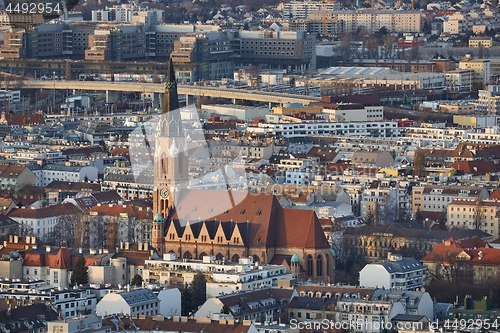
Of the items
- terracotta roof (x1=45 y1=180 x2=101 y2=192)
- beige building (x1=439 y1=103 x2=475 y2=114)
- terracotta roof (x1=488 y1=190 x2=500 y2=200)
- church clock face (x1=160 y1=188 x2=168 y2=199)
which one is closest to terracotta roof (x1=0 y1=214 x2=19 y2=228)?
church clock face (x1=160 y1=188 x2=168 y2=199)

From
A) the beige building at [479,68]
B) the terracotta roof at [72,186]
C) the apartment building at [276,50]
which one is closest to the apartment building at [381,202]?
the terracotta roof at [72,186]

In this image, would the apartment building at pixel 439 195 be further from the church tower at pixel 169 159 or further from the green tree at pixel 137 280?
the green tree at pixel 137 280

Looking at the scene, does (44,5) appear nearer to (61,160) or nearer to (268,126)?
(61,160)

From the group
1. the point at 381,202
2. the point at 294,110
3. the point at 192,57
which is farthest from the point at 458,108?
the point at 381,202

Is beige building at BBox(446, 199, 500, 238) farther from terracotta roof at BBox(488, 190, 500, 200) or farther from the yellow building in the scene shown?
the yellow building

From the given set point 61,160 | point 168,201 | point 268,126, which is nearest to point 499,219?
point 168,201
